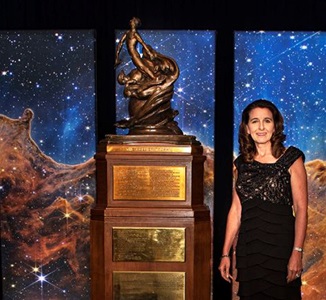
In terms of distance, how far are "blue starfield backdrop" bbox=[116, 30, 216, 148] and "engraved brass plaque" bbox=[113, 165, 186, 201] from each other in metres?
0.95

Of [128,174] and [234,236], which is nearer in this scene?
[234,236]

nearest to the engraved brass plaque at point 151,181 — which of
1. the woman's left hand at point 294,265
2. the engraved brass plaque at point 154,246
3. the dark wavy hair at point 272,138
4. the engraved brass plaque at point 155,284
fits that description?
the engraved brass plaque at point 154,246

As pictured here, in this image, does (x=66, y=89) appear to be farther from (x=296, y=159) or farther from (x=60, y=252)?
(x=296, y=159)

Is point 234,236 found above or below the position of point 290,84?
below

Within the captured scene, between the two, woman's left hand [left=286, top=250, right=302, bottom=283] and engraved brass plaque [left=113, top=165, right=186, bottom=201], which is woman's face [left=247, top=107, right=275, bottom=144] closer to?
woman's left hand [left=286, top=250, right=302, bottom=283]

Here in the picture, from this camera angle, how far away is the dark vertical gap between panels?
371 centimetres

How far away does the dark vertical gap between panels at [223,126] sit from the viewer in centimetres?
371

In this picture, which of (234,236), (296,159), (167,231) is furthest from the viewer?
(167,231)

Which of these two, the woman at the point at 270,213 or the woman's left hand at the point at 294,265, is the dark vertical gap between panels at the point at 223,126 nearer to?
the woman at the point at 270,213

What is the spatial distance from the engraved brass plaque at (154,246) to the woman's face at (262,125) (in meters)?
0.89
